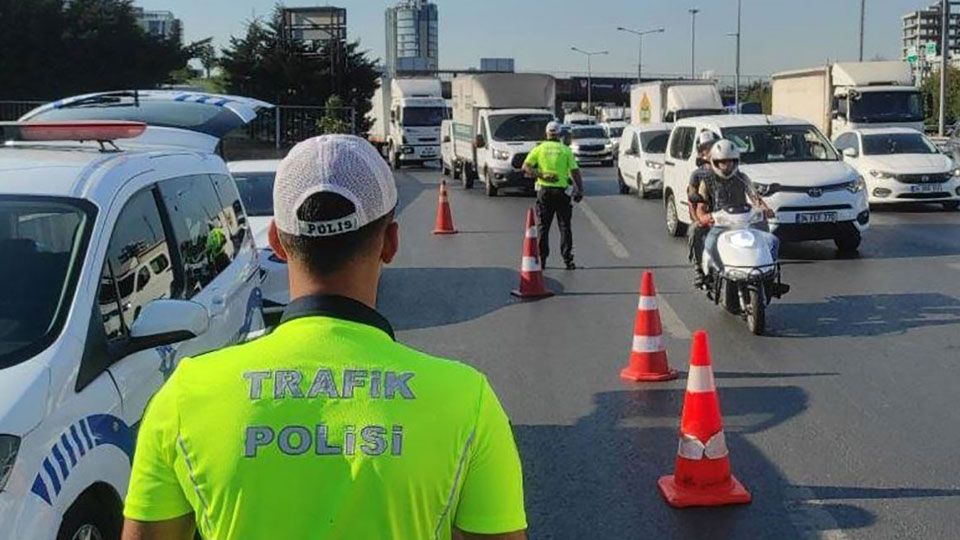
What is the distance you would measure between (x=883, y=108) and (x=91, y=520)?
26.7 meters

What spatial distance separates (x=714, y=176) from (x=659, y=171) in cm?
1285

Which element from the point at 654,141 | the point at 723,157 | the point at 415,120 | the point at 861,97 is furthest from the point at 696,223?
the point at 415,120

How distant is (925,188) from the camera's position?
65.7 feet

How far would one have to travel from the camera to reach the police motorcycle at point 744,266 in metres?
9.59

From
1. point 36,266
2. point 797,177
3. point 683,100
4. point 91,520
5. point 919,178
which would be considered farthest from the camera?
point 683,100

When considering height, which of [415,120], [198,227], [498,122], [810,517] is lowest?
[810,517]

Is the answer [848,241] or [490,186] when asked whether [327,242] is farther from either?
[490,186]

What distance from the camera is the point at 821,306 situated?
429 inches

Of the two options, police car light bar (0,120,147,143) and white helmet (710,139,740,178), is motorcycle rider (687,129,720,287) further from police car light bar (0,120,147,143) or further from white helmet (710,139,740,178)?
police car light bar (0,120,147,143)

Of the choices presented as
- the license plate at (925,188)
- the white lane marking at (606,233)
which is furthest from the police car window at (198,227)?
the license plate at (925,188)

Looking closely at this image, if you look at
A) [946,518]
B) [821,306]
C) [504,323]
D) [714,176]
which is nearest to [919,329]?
[821,306]

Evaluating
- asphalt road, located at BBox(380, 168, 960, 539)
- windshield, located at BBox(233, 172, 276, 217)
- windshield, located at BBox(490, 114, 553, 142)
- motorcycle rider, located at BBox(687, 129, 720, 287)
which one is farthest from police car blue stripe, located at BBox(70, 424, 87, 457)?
windshield, located at BBox(490, 114, 553, 142)

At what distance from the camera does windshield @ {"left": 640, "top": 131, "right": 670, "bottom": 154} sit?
24.1m

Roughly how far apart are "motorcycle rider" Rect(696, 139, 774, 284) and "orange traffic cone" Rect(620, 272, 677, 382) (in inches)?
106
